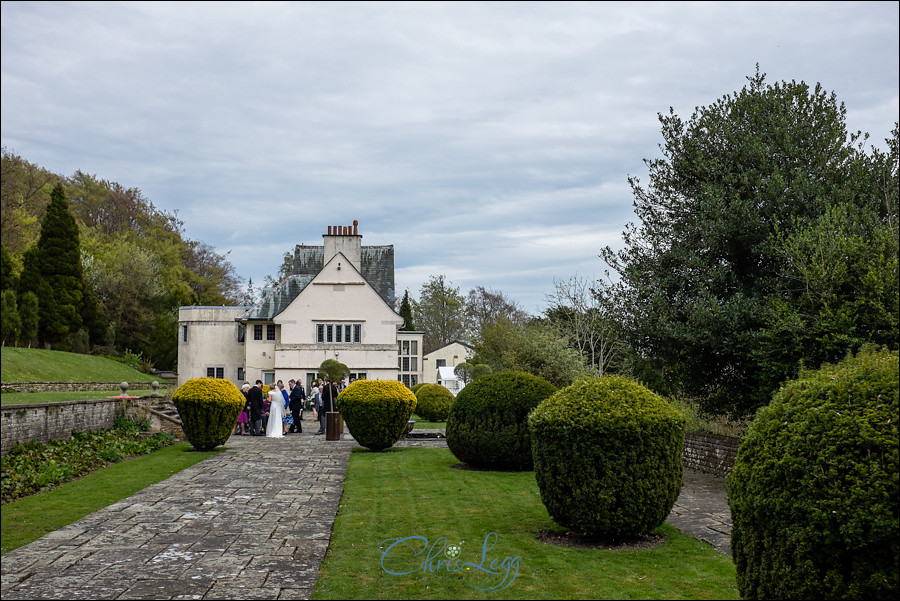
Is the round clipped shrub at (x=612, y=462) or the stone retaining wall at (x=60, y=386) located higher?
the stone retaining wall at (x=60, y=386)

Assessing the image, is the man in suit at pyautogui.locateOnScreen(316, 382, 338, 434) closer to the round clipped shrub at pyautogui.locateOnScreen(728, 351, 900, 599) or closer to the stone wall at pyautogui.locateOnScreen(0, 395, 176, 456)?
the stone wall at pyautogui.locateOnScreen(0, 395, 176, 456)

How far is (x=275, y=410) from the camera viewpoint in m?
22.9

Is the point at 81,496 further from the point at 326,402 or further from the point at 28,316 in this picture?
the point at 28,316

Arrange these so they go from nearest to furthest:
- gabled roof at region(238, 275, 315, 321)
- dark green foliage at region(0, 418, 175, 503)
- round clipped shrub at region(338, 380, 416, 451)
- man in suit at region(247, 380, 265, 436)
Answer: dark green foliage at region(0, 418, 175, 503) → round clipped shrub at region(338, 380, 416, 451) → man in suit at region(247, 380, 265, 436) → gabled roof at region(238, 275, 315, 321)

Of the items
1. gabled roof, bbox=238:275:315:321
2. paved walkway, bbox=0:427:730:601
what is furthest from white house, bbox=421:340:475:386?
paved walkway, bbox=0:427:730:601

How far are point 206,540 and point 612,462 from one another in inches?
189

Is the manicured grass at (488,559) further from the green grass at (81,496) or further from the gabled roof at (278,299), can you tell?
the gabled roof at (278,299)

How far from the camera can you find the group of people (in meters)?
23.0

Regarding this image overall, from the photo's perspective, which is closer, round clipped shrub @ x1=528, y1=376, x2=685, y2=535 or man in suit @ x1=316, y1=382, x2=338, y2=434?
round clipped shrub @ x1=528, y1=376, x2=685, y2=535

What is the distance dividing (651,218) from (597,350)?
19668mm

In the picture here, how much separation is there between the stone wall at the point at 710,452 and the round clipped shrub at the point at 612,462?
583 centimetres

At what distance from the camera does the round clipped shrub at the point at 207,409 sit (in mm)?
17469

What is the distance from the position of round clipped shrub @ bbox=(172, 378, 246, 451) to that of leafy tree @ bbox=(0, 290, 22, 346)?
67.5ft

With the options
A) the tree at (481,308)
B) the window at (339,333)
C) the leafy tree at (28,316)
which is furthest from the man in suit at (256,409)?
the tree at (481,308)
